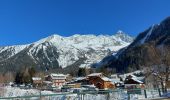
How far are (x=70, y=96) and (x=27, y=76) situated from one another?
135586 mm

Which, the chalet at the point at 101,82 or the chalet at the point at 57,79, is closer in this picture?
the chalet at the point at 101,82

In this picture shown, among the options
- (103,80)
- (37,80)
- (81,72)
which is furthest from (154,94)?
(81,72)

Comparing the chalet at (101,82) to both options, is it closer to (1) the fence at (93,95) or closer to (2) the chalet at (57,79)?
(2) the chalet at (57,79)

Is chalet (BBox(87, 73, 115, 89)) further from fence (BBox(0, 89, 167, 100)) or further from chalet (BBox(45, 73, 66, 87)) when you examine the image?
fence (BBox(0, 89, 167, 100))

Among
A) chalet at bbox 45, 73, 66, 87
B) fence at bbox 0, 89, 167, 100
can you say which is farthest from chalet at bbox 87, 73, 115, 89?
fence at bbox 0, 89, 167, 100

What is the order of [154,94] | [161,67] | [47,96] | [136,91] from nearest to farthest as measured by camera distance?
[47,96]
[136,91]
[154,94]
[161,67]

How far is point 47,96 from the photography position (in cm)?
2558

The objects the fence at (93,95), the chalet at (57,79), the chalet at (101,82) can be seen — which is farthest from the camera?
the chalet at (57,79)

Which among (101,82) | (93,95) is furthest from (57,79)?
Answer: (93,95)

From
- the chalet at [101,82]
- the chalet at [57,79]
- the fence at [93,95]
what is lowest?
the fence at [93,95]

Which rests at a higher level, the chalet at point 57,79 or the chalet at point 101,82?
the chalet at point 57,79

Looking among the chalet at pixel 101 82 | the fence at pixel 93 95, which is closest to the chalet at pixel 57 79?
the chalet at pixel 101 82

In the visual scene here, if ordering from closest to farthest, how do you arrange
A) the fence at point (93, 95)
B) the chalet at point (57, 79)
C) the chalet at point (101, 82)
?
the fence at point (93, 95), the chalet at point (101, 82), the chalet at point (57, 79)

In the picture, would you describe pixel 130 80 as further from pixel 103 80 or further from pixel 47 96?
pixel 47 96
